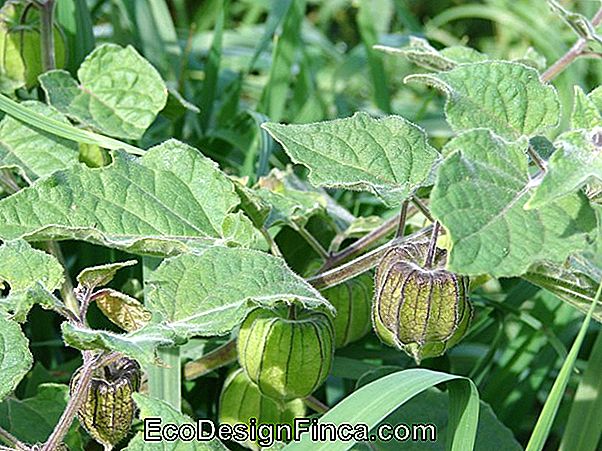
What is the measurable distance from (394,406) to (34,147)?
60 centimetres

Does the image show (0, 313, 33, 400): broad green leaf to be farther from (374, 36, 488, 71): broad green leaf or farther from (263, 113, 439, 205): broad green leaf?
(374, 36, 488, 71): broad green leaf

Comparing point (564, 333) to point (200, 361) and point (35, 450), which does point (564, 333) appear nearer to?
point (200, 361)

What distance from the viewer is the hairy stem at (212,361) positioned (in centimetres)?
118

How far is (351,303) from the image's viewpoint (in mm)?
1192

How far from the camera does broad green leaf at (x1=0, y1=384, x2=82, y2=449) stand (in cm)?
107

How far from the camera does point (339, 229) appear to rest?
1.33 m

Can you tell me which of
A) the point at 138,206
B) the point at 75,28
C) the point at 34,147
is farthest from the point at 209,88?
the point at 138,206

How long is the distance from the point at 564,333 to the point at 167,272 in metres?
0.88

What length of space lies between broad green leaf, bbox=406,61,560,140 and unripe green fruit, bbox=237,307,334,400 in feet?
0.96

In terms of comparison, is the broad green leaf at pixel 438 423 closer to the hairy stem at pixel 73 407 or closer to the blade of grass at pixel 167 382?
the blade of grass at pixel 167 382

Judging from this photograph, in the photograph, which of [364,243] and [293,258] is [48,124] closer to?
[364,243]

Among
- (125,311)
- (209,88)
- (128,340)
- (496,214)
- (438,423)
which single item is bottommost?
(438,423)

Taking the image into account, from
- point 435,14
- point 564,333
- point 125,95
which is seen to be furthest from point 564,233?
point 435,14

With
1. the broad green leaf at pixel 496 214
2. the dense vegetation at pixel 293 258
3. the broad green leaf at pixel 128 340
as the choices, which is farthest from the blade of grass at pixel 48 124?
the broad green leaf at pixel 496 214
